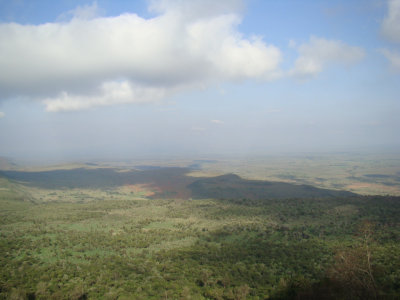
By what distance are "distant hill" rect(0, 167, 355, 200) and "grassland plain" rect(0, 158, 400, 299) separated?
1504 inches

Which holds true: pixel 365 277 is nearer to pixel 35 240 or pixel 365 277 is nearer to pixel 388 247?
pixel 388 247

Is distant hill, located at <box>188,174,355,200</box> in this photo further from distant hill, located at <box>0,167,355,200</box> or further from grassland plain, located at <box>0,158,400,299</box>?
grassland plain, located at <box>0,158,400,299</box>

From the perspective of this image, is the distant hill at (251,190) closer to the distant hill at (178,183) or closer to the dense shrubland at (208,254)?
the distant hill at (178,183)

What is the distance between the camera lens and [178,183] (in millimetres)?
118750

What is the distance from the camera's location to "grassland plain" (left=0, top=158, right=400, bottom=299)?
63.5ft

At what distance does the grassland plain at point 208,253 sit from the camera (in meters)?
19.4

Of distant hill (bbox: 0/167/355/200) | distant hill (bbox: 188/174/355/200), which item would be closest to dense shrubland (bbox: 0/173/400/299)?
distant hill (bbox: 188/174/355/200)

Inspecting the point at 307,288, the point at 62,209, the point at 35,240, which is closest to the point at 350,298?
the point at 307,288

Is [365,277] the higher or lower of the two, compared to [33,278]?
higher

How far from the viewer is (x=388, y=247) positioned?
991 inches

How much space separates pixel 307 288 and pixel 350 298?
3.70 meters

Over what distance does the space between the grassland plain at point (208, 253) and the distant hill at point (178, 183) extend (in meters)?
38.2

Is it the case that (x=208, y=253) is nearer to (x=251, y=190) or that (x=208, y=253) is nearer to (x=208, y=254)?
(x=208, y=254)

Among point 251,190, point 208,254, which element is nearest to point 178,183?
point 251,190
